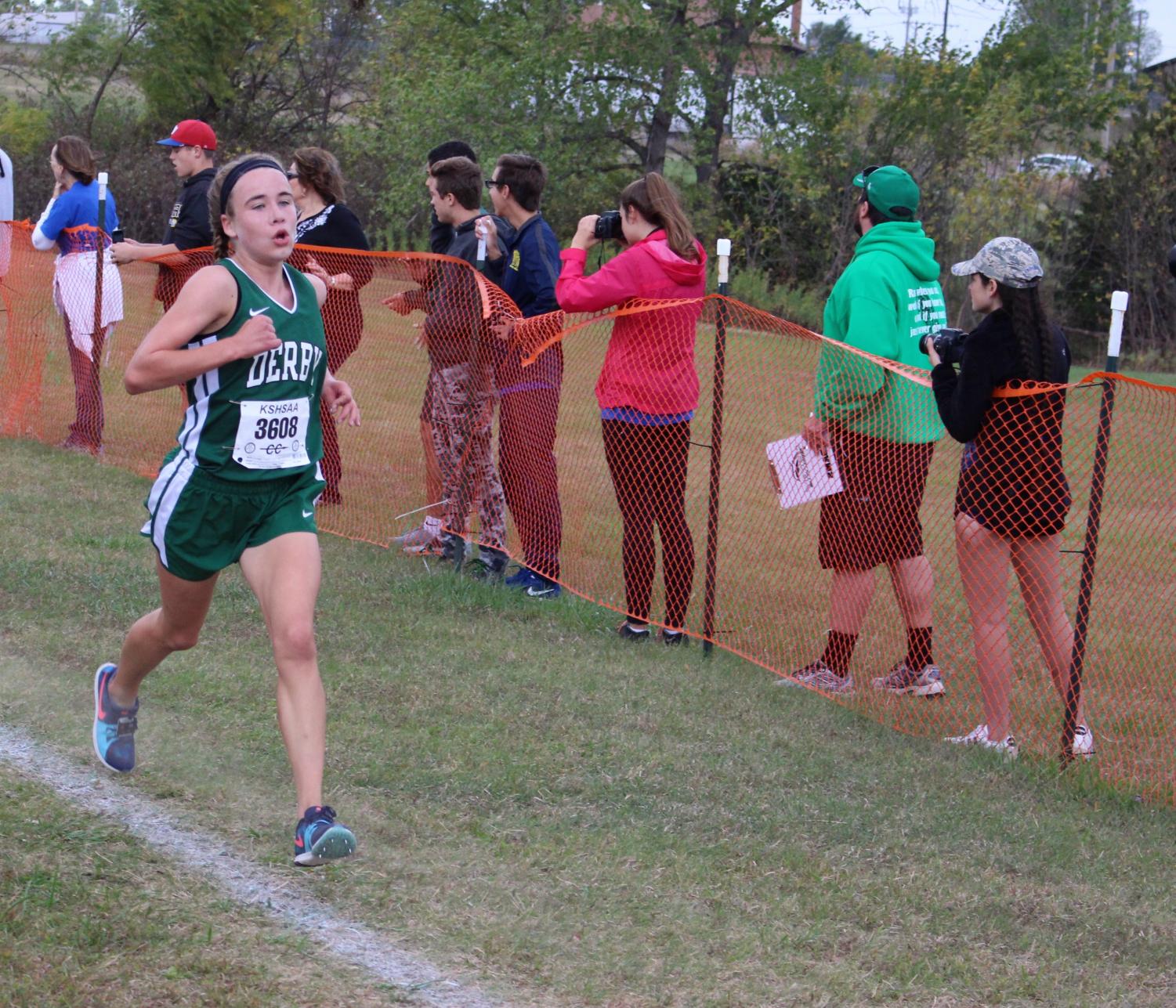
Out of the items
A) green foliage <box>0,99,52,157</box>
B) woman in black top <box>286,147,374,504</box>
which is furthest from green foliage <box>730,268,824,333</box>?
woman in black top <box>286,147,374,504</box>

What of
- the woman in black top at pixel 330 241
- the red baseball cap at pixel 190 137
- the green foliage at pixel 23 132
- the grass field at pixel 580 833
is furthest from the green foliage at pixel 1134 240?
the grass field at pixel 580 833

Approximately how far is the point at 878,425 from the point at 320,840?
3331 millimetres

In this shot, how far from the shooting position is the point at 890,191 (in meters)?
6.24

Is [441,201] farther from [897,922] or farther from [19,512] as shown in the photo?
[897,922]

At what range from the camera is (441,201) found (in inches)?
308

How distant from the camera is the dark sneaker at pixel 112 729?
4715 millimetres

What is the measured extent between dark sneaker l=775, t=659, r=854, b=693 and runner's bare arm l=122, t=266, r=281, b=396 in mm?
3191

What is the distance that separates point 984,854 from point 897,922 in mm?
672

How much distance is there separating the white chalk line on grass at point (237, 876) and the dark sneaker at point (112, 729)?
8 centimetres

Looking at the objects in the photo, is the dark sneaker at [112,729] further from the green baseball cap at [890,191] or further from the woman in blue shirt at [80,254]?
the woman in blue shirt at [80,254]

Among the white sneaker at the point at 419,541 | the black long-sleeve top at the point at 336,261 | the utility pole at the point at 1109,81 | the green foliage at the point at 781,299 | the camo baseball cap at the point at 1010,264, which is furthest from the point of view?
the utility pole at the point at 1109,81

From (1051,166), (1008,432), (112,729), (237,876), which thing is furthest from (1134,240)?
(237,876)

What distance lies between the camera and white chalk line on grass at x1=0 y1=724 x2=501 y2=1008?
139 inches

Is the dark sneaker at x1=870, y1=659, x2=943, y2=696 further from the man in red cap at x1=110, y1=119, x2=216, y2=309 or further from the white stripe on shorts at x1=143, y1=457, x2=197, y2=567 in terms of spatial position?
the man in red cap at x1=110, y1=119, x2=216, y2=309
